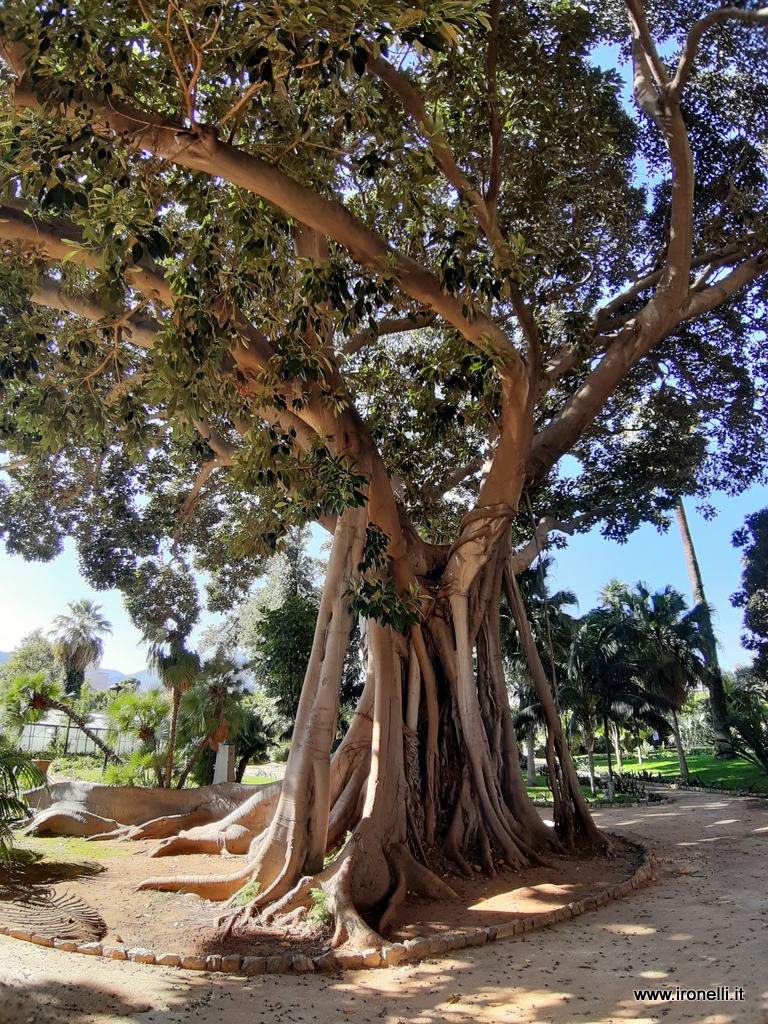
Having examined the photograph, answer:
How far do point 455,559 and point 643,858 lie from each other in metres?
3.82

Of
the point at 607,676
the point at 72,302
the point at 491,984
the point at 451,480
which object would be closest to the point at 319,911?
the point at 491,984

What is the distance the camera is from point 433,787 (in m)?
7.59

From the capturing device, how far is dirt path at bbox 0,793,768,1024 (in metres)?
3.70

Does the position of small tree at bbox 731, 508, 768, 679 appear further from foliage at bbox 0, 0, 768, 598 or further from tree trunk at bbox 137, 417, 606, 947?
tree trunk at bbox 137, 417, 606, 947

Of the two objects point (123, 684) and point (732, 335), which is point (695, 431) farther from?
point (123, 684)

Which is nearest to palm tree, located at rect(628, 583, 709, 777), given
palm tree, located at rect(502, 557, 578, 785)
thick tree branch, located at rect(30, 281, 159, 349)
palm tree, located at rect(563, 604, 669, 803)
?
palm tree, located at rect(563, 604, 669, 803)

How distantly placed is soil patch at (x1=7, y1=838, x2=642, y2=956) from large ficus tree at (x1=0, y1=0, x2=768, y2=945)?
313 mm

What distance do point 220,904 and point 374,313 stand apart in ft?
16.6

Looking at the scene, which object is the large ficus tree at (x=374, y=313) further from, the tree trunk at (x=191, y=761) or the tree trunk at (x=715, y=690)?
the tree trunk at (x=715, y=690)

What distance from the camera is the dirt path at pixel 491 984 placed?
370cm

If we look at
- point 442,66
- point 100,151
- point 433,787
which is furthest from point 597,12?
point 433,787

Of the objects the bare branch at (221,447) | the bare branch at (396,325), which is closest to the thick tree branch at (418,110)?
the bare branch at (396,325)

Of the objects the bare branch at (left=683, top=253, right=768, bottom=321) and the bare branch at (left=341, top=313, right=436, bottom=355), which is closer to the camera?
the bare branch at (left=341, top=313, right=436, bottom=355)

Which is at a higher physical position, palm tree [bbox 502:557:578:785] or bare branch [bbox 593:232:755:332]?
bare branch [bbox 593:232:755:332]
